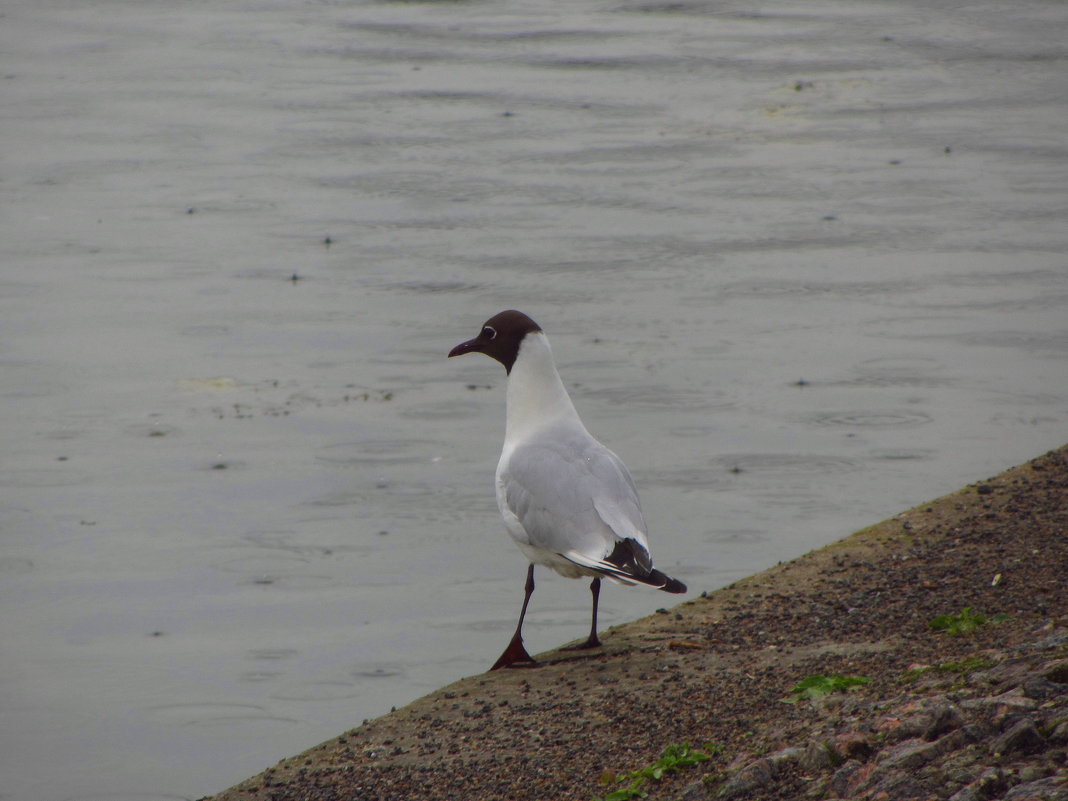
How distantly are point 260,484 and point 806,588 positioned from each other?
3.19 meters

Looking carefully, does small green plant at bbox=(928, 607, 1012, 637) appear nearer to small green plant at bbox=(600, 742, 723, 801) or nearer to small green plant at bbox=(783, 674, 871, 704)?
small green plant at bbox=(783, 674, 871, 704)

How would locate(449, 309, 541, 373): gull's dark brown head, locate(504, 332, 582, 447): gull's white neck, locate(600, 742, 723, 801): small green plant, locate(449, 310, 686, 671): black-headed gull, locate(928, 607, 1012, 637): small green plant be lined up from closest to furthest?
1. locate(600, 742, 723, 801): small green plant
2. locate(928, 607, 1012, 637): small green plant
3. locate(449, 310, 686, 671): black-headed gull
4. locate(504, 332, 582, 447): gull's white neck
5. locate(449, 309, 541, 373): gull's dark brown head

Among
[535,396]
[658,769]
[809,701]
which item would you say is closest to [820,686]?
[809,701]

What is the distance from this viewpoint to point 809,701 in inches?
198

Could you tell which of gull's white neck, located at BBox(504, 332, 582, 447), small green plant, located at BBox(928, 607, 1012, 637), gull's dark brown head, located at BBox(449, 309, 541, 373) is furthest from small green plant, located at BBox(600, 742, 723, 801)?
gull's dark brown head, located at BBox(449, 309, 541, 373)

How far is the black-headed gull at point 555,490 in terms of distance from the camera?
6.00 m

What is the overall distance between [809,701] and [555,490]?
154cm

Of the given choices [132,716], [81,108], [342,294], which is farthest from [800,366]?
[81,108]

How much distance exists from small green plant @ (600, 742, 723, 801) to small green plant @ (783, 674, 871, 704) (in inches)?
18.0

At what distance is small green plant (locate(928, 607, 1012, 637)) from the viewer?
5527 millimetres

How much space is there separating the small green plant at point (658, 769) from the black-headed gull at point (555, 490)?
1113 mm

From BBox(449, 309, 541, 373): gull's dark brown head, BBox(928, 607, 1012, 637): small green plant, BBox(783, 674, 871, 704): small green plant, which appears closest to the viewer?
BBox(783, 674, 871, 704): small green plant

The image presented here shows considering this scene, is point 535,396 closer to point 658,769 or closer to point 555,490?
point 555,490

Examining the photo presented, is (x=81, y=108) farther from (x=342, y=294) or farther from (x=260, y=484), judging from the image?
(x=260, y=484)
